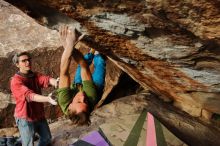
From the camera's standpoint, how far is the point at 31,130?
18.3ft

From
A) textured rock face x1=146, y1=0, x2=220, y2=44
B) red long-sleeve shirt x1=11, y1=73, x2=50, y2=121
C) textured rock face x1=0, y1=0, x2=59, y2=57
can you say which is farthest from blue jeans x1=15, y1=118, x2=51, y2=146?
textured rock face x1=146, y1=0, x2=220, y2=44

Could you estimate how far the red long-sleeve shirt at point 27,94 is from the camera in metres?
5.25

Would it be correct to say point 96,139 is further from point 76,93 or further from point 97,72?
point 97,72

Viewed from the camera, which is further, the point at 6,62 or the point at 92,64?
the point at 6,62

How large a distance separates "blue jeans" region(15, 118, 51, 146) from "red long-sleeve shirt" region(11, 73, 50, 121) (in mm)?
80

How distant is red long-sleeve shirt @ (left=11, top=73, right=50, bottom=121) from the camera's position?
525 cm

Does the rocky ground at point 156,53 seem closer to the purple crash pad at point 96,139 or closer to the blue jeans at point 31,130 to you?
the blue jeans at point 31,130

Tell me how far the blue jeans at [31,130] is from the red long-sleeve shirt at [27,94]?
0.26 feet

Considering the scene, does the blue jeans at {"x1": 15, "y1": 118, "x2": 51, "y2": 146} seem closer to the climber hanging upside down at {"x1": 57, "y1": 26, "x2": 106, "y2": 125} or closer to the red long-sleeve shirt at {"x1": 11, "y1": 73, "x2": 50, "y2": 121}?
the red long-sleeve shirt at {"x1": 11, "y1": 73, "x2": 50, "y2": 121}

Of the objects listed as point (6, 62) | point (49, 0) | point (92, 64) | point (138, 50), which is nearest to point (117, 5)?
point (49, 0)

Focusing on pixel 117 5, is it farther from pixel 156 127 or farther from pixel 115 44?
pixel 156 127

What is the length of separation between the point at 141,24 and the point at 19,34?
5000 millimetres

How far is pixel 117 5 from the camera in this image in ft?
11.3

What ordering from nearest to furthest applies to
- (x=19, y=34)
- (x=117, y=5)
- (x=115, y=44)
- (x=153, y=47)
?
1. (x=117, y=5)
2. (x=153, y=47)
3. (x=115, y=44)
4. (x=19, y=34)
